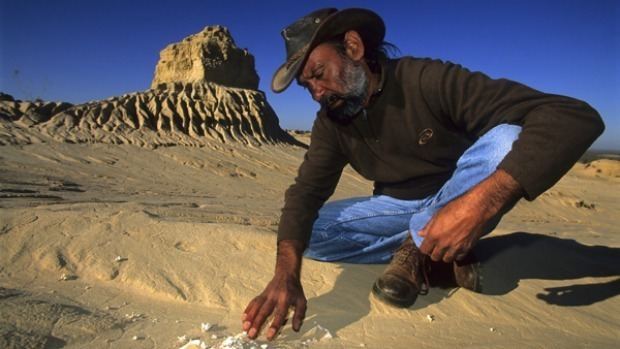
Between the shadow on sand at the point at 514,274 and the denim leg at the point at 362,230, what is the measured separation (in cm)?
8

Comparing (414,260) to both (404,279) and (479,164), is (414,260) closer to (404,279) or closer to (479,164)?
(404,279)

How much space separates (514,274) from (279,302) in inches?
61.5

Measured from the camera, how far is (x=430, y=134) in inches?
74.7

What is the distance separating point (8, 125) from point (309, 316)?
939cm

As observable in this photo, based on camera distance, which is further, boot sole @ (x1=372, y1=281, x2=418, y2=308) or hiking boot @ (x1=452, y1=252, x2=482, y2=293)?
hiking boot @ (x1=452, y1=252, x2=482, y2=293)

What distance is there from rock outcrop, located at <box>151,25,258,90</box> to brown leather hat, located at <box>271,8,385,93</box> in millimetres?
14423

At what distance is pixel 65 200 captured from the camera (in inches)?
146

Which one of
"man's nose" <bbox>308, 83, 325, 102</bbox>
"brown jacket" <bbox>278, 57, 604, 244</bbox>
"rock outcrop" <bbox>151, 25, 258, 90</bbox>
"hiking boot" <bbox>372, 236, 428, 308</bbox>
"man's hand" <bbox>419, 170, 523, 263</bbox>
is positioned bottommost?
"hiking boot" <bbox>372, 236, 428, 308</bbox>

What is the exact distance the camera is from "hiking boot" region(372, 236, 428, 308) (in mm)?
1755

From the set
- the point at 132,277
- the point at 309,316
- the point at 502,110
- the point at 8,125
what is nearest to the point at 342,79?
the point at 502,110

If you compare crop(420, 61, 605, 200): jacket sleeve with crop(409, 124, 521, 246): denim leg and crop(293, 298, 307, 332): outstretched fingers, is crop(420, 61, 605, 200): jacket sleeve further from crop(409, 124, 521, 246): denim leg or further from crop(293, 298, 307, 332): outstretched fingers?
crop(293, 298, 307, 332): outstretched fingers

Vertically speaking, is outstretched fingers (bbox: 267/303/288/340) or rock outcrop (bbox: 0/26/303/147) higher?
rock outcrop (bbox: 0/26/303/147)

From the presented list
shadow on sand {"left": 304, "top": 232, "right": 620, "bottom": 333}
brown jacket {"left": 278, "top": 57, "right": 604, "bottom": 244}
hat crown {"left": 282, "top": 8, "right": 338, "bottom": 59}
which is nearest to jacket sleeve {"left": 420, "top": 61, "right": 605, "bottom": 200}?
brown jacket {"left": 278, "top": 57, "right": 604, "bottom": 244}

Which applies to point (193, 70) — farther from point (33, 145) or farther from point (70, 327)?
point (70, 327)
